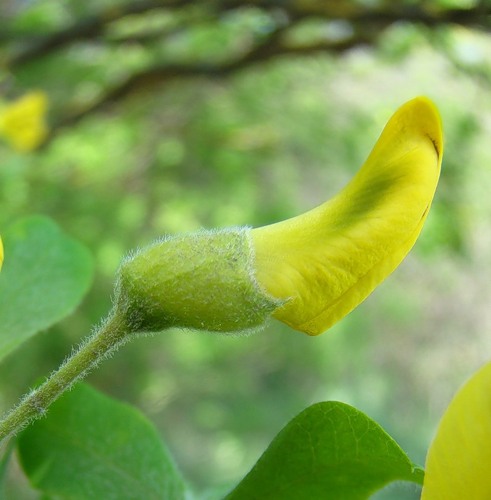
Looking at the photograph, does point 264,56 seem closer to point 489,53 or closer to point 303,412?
point 489,53

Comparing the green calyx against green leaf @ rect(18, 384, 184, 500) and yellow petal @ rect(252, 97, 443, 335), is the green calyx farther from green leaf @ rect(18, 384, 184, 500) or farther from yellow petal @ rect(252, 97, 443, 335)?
green leaf @ rect(18, 384, 184, 500)

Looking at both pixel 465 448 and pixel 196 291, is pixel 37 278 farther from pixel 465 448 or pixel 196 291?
pixel 465 448

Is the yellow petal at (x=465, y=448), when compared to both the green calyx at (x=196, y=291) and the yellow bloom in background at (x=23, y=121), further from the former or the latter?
the yellow bloom in background at (x=23, y=121)

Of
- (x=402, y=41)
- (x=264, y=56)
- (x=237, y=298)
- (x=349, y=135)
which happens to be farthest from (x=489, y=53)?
(x=237, y=298)

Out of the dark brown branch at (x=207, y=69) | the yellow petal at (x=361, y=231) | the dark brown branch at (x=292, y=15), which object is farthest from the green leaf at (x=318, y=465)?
the dark brown branch at (x=207, y=69)

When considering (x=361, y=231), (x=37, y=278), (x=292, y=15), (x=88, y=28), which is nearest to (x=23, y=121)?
(x=88, y=28)
